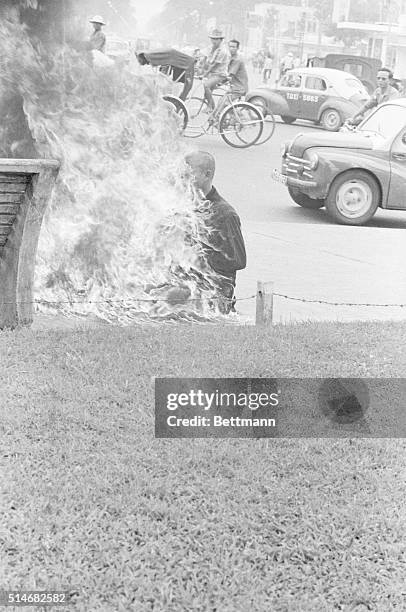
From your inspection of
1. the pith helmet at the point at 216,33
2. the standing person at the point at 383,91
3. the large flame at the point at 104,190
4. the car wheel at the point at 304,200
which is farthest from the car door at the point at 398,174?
the pith helmet at the point at 216,33

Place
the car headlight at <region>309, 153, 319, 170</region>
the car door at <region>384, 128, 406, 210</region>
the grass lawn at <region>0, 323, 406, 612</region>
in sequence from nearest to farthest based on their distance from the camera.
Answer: the grass lawn at <region>0, 323, 406, 612</region>, the car door at <region>384, 128, 406, 210</region>, the car headlight at <region>309, 153, 319, 170</region>

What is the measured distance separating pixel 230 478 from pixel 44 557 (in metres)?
0.84

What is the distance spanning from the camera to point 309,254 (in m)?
4.94

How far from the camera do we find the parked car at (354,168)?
202 inches

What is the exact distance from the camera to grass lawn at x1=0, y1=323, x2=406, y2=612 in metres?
2.97

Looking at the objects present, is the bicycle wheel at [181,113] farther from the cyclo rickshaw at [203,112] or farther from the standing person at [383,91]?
the standing person at [383,91]

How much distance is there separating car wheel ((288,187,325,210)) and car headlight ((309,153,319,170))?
0.19 m

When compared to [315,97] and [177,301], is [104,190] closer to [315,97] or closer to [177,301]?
[177,301]

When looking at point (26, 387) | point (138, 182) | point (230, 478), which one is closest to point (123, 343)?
point (26, 387)

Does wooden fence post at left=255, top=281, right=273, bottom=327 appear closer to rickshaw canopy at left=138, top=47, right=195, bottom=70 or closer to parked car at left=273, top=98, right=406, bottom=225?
parked car at left=273, top=98, right=406, bottom=225

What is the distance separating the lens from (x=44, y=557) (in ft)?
9.95

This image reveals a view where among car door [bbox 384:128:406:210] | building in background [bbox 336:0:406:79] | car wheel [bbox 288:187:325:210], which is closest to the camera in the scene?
building in background [bbox 336:0:406:79]

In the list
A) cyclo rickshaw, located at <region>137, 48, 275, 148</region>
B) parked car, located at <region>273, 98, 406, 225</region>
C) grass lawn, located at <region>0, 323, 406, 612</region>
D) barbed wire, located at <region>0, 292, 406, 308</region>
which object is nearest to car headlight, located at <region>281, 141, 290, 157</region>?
parked car, located at <region>273, 98, 406, 225</region>

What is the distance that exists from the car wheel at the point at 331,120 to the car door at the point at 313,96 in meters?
0.07
